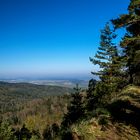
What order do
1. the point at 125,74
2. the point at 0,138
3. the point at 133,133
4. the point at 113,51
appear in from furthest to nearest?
the point at 113,51
the point at 125,74
the point at 0,138
the point at 133,133

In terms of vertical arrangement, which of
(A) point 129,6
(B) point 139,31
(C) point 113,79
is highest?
(A) point 129,6

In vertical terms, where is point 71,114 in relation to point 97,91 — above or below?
below

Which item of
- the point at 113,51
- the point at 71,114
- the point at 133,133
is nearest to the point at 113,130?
the point at 133,133

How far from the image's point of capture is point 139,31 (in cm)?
2189

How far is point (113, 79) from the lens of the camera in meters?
43.8

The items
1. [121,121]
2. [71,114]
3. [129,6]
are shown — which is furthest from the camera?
[71,114]

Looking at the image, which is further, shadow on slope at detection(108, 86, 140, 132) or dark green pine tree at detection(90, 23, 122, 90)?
dark green pine tree at detection(90, 23, 122, 90)

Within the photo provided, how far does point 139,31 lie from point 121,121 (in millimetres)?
10165

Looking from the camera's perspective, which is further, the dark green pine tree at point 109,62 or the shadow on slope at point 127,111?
the dark green pine tree at point 109,62

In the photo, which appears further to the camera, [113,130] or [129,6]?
[129,6]

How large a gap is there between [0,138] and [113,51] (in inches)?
979

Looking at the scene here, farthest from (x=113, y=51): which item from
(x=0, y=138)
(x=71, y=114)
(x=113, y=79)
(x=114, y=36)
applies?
(x=0, y=138)

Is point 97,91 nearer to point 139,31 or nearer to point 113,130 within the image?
point 139,31

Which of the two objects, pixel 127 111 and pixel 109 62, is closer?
pixel 127 111
